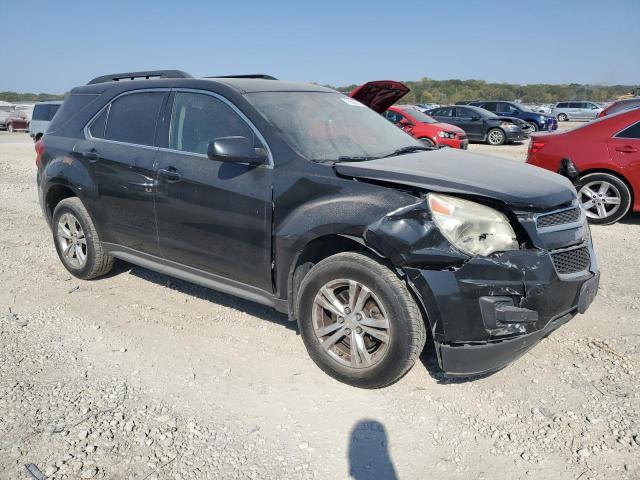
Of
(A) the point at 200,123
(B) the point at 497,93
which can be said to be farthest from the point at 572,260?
(B) the point at 497,93

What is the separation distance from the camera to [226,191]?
3.56 m

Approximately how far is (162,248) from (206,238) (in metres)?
0.56

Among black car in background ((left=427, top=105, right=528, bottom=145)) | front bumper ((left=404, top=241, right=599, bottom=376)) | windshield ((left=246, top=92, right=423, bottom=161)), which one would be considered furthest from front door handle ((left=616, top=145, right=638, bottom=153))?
black car in background ((left=427, top=105, right=528, bottom=145))

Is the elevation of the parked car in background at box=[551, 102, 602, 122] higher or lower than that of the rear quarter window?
lower

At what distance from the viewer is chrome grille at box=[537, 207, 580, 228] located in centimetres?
293

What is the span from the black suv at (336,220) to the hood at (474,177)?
0.04ft

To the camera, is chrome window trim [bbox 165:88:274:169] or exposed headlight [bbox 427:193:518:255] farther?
chrome window trim [bbox 165:88:274:169]

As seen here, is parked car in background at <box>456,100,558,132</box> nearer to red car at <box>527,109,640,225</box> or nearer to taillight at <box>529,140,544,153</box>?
taillight at <box>529,140,544,153</box>

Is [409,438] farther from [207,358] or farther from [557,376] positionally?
[207,358]

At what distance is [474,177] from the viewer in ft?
10.1

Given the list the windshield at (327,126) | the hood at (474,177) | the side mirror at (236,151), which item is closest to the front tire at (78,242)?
the side mirror at (236,151)

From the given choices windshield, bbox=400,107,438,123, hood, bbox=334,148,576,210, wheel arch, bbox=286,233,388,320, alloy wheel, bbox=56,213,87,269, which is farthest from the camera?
windshield, bbox=400,107,438,123

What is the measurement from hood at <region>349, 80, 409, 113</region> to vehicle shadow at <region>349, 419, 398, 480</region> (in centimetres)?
375

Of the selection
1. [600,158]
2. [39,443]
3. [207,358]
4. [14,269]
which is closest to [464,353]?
[207,358]
